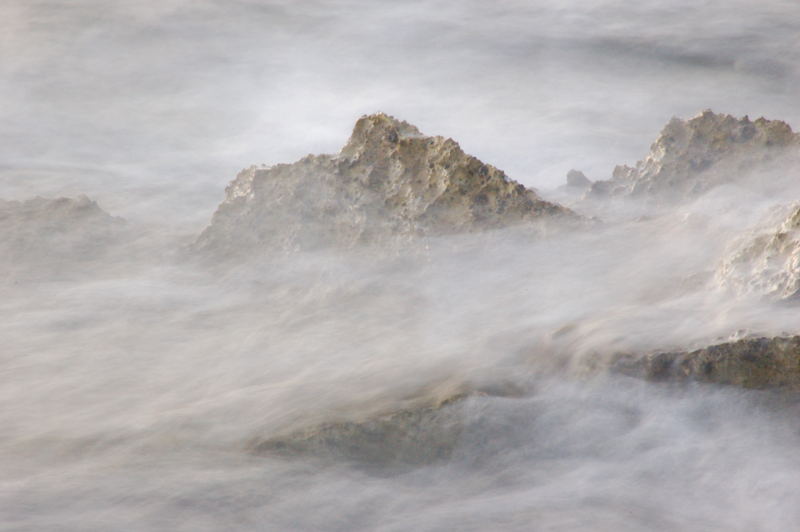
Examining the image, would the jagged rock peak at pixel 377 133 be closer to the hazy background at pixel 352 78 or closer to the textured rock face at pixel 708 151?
the textured rock face at pixel 708 151

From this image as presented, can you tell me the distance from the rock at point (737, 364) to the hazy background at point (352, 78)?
12.4 feet

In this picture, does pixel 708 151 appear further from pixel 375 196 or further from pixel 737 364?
pixel 737 364

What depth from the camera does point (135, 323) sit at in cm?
335

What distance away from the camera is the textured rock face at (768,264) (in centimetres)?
227

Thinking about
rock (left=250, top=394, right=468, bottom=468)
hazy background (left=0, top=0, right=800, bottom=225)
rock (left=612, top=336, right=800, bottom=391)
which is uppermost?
hazy background (left=0, top=0, right=800, bottom=225)

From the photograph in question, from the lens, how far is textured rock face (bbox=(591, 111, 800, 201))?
330 cm

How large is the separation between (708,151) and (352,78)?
5.32 m

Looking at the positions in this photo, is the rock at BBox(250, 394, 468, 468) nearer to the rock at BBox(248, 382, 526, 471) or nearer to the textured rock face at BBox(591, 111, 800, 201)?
the rock at BBox(248, 382, 526, 471)

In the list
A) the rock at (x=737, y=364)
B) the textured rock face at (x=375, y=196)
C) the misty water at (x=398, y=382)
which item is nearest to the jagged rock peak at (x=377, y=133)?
the textured rock face at (x=375, y=196)

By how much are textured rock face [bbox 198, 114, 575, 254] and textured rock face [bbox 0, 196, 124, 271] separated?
93 centimetres

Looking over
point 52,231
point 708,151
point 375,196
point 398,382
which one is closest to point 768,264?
point 398,382

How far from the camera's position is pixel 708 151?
3.38 meters

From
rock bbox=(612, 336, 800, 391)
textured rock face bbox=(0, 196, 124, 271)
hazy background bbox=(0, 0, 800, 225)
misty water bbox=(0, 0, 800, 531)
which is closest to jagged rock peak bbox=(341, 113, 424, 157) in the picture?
misty water bbox=(0, 0, 800, 531)

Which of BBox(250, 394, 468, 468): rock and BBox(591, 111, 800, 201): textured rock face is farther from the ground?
BBox(591, 111, 800, 201): textured rock face
